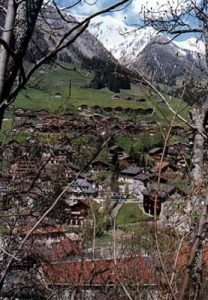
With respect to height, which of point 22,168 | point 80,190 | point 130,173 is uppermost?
point 80,190

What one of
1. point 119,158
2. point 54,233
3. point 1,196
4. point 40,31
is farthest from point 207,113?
point 119,158

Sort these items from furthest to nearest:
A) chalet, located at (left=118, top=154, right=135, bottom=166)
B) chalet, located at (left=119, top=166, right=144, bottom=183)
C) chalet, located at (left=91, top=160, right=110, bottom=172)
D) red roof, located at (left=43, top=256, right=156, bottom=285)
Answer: chalet, located at (left=118, top=154, right=135, bottom=166) < chalet, located at (left=119, top=166, right=144, bottom=183) < red roof, located at (left=43, top=256, right=156, bottom=285) < chalet, located at (left=91, top=160, right=110, bottom=172)

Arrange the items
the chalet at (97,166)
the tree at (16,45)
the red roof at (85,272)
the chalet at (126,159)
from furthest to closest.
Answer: the chalet at (126,159) → the red roof at (85,272) → the chalet at (97,166) → the tree at (16,45)

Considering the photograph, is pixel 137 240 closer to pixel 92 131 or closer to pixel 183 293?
pixel 92 131

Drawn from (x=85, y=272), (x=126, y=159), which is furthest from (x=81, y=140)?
(x=126, y=159)

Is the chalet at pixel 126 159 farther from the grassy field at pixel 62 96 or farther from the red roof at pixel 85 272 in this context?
the grassy field at pixel 62 96

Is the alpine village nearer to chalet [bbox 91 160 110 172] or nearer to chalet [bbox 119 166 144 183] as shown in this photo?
chalet [bbox 91 160 110 172]

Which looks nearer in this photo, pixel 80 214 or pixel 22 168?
pixel 22 168

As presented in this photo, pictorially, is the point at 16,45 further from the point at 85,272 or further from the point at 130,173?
the point at 130,173

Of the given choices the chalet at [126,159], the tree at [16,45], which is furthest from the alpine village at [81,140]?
the chalet at [126,159]

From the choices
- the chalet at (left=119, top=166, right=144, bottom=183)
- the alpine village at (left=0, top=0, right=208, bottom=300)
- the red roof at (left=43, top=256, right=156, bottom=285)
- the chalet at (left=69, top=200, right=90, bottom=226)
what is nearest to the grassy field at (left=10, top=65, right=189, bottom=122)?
the alpine village at (left=0, top=0, right=208, bottom=300)

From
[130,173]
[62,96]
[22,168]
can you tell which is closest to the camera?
[62,96]

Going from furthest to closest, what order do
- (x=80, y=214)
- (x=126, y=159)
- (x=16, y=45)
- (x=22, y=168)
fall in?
1. (x=126, y=159)
2. (x=80, y=214)
3. (x=22, y=168)
4. (x=16, y=45)

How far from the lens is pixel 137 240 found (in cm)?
994
